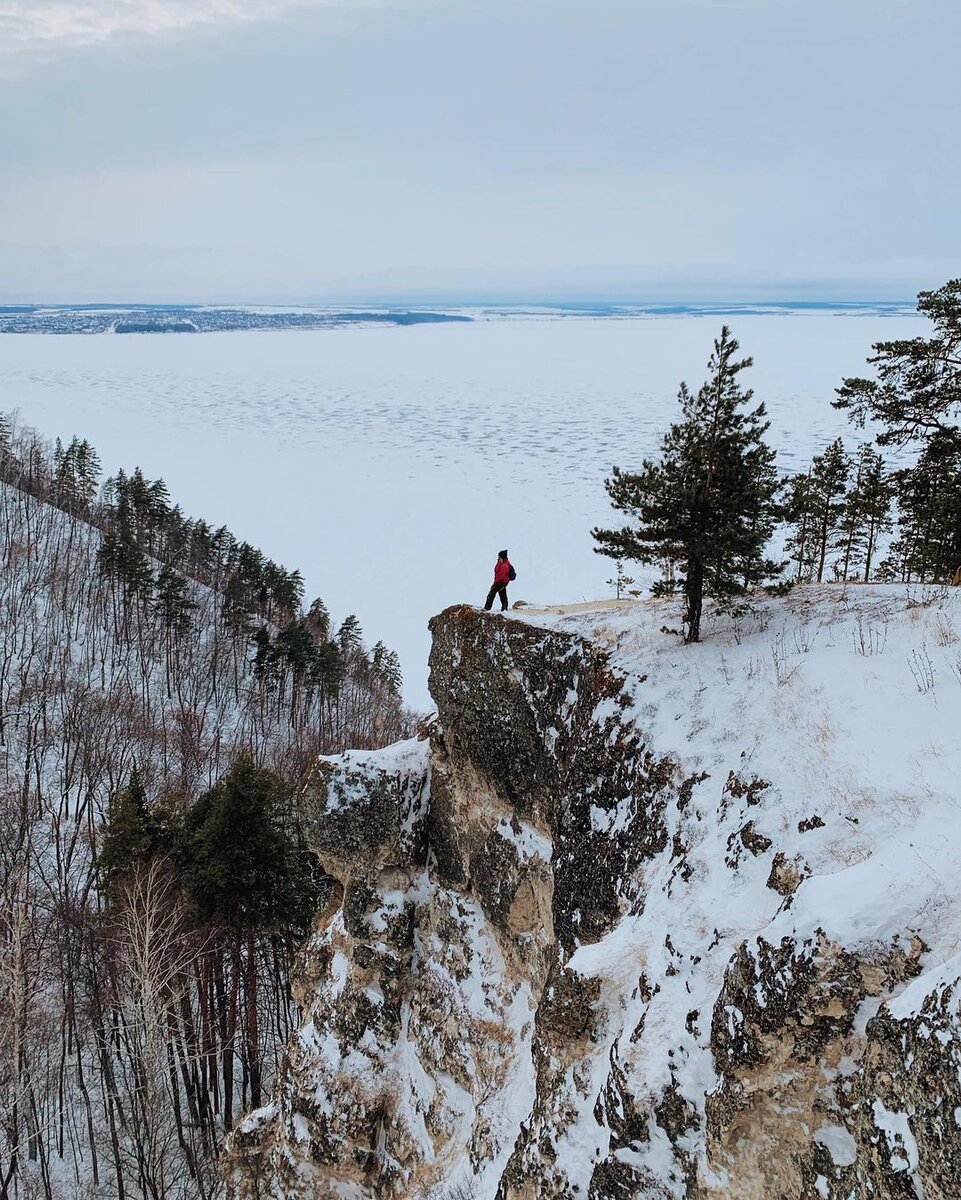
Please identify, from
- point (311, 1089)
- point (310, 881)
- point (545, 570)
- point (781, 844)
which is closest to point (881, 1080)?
point (781, 844)

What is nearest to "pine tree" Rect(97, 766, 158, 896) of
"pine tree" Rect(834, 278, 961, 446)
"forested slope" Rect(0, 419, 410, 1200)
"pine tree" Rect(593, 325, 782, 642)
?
"forested slope" Rect(0, 419, 410, 1200)

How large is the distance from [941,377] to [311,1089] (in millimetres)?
22827

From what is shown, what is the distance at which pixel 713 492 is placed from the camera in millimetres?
14078

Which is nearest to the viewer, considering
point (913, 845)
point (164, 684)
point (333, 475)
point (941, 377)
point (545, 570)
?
point (913, 845)

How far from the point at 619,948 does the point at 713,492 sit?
8.27 m

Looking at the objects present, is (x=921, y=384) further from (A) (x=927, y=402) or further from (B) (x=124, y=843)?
(B) (x=124, y=843)

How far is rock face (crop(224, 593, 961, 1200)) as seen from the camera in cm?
788

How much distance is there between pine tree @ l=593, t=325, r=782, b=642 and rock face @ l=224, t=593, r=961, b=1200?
210 cm

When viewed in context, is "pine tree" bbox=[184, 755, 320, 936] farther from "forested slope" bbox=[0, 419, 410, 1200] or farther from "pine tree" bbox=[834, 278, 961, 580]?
"pine tree" bbox=[834, 278, 961, 580]

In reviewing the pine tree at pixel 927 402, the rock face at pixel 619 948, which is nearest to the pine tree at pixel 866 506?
the pine tree at pixel 927 402

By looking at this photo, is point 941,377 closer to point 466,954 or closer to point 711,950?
point 711,950

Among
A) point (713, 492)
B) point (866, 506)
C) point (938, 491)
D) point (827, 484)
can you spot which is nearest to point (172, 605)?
point (827, 484)

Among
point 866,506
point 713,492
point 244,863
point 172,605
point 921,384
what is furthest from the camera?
point 172,605

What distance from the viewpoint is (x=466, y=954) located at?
17984 mm
